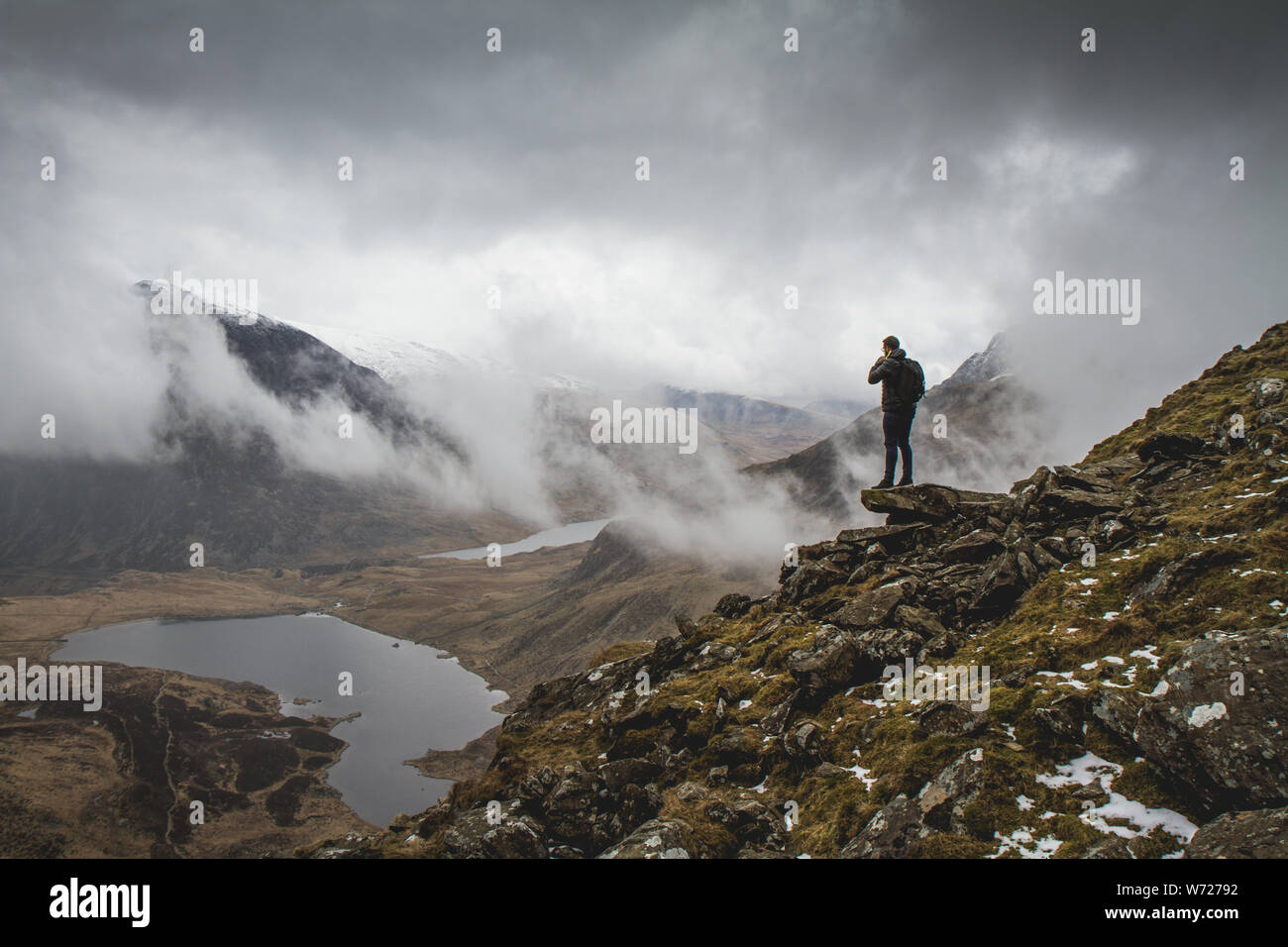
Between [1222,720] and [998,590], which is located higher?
[998,590]

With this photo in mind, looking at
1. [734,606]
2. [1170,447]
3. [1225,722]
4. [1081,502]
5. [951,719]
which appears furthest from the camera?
[734,606]

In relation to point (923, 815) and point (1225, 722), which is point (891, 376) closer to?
point (1225, 722)

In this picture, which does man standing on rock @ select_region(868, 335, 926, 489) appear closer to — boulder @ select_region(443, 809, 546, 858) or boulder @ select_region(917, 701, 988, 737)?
boulder @ select_region(917, 701, 988, 737)

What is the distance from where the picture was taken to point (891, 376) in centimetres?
2233

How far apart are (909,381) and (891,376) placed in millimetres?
746

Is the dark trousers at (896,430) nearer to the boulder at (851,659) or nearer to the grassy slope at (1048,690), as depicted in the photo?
the grassy slope at (1048,690)

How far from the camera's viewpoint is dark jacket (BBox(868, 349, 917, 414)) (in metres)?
22.2

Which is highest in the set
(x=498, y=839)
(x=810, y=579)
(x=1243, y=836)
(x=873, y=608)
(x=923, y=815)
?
(x=810, y=579)

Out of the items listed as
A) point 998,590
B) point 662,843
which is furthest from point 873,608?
point 662,843

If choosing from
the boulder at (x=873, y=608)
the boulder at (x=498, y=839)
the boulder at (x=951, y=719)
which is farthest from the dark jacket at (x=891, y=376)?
the boulder at (x=498, y=839)

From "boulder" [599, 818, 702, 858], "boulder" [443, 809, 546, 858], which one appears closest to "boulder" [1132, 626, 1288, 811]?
"boulder" [599, 818, 702, 858]
